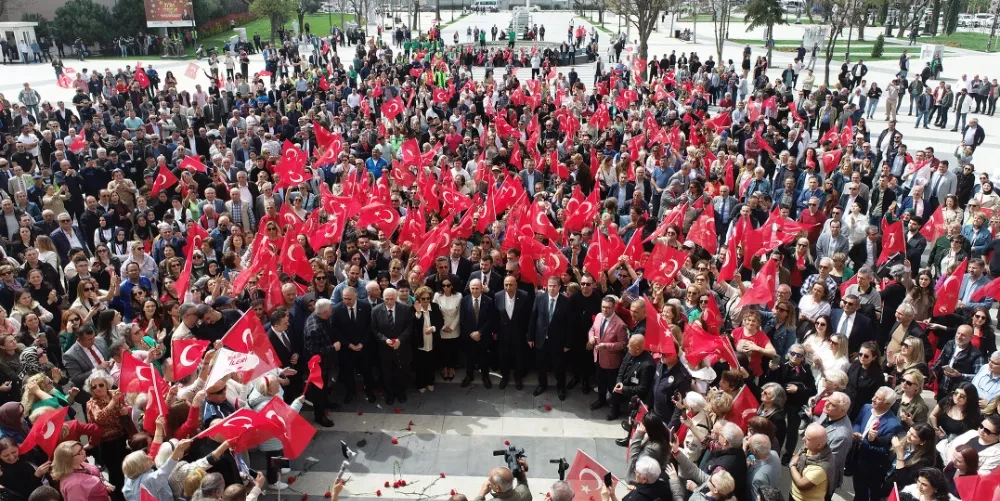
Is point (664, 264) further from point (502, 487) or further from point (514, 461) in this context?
point (502, 487)

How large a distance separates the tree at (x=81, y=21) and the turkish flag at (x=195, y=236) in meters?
47.8

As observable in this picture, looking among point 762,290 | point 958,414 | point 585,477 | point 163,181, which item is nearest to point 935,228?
point 762,290

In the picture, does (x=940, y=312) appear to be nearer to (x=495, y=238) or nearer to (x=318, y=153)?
(x=495, y=238)

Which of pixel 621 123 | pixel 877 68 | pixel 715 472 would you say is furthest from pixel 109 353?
pixel 877 68

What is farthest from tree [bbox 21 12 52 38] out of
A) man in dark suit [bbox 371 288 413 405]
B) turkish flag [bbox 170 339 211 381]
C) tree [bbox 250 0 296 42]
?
turkish flag [bbox 170 339 211 381]

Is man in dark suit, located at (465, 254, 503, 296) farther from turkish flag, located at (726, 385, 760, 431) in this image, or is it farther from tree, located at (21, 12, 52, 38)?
tree, located at (21, 12, 52, 38)

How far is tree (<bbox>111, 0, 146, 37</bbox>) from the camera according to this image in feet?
170

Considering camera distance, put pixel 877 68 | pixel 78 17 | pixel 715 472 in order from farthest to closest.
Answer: pixel 78 17
pixel 877 68
pixel 715 472

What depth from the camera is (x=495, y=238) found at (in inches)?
428

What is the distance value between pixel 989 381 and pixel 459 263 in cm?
604

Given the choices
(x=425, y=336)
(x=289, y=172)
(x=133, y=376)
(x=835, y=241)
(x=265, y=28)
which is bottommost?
(x=425, y=336)

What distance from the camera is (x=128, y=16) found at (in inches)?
2045

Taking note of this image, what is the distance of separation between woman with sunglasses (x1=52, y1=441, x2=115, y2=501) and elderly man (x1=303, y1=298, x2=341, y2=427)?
2.85 m

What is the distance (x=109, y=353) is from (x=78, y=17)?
5207cm
